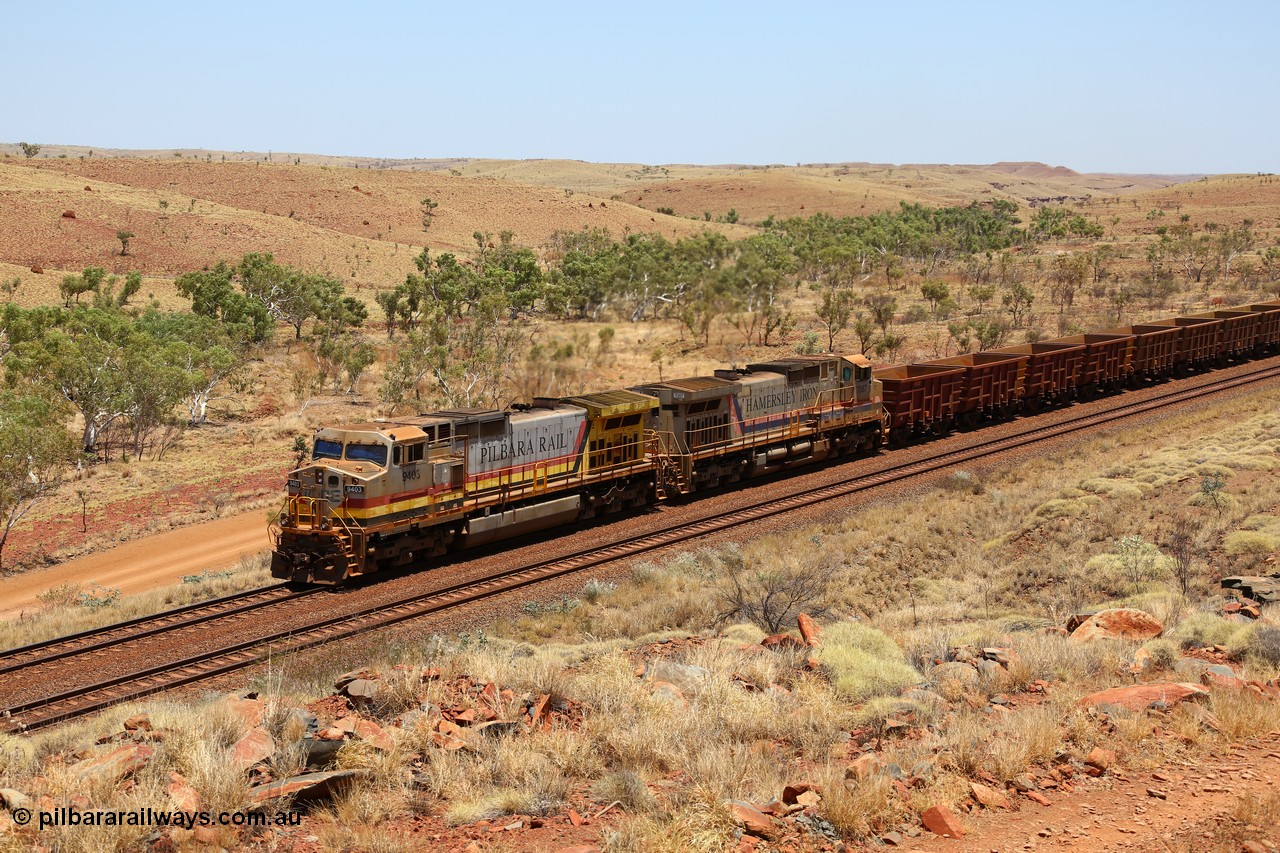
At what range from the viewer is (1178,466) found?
93.5 feet

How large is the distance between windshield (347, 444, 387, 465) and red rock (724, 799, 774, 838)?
1500 cm

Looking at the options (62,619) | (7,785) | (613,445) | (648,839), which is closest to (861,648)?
(648,839)

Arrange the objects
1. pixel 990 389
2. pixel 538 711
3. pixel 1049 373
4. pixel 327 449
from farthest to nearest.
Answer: pixel 1049 373 < pixel 990 389 < pixel 327 449 < pixel 538 711

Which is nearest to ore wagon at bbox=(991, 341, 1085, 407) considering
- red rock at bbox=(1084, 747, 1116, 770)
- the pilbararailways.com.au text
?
red rock at bbox=(1084, 747, 1116, 770)

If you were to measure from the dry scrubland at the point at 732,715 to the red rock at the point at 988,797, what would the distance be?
143 mm

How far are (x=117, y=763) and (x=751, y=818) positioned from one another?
6.10 m

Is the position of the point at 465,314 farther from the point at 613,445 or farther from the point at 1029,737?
the point at 1029,737

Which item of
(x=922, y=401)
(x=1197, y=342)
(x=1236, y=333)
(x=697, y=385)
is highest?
(x=1236, y=333)

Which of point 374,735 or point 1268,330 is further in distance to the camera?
point 1268,330

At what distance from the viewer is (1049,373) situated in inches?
1700

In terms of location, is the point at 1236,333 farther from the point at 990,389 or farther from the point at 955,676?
the point at 955,676

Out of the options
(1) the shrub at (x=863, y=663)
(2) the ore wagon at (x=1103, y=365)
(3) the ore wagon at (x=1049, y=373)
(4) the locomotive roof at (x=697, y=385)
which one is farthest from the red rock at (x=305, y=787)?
(2) the ore wagon at (x=1103, y=365)

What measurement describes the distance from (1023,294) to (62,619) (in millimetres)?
63124

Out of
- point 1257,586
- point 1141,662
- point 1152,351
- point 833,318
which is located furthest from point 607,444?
point 833,318
